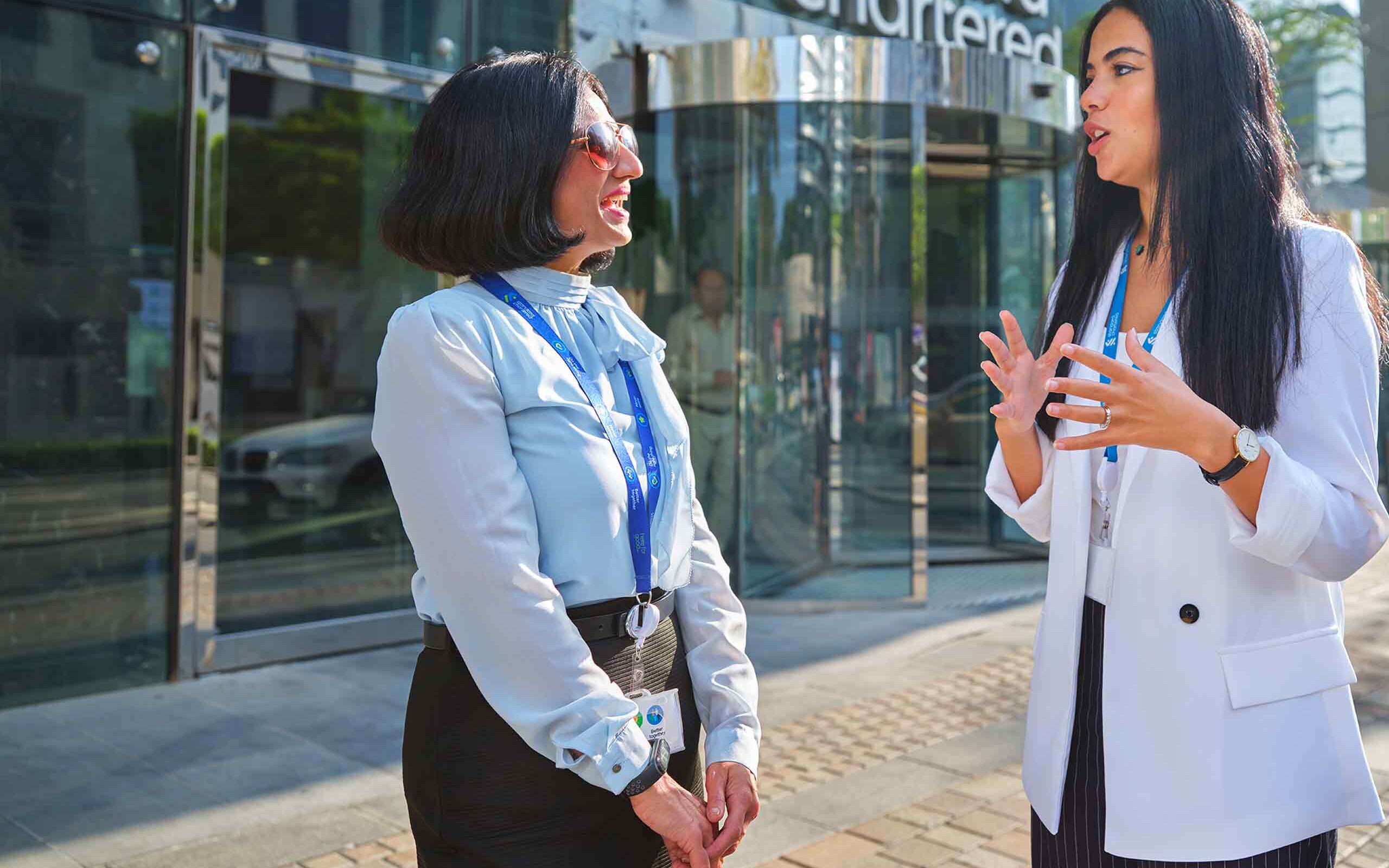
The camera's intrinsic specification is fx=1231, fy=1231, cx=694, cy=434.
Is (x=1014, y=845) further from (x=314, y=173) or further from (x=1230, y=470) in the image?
(x=314, y=173)

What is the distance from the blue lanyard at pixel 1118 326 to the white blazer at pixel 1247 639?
1.5 inches

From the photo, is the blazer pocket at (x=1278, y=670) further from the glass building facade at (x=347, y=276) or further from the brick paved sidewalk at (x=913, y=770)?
the glass building facade at (x=347, y=276)

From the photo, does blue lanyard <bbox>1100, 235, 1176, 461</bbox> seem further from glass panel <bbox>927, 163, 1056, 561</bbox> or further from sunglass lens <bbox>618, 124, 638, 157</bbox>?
glass panel <bbox>927, 163, 1056, 561</bbox>

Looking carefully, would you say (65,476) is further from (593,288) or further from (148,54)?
(593,288)

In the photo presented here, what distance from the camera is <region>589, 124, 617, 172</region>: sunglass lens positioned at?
1850 millimetres

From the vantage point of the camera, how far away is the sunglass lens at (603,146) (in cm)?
185

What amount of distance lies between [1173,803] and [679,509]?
0.81 metres

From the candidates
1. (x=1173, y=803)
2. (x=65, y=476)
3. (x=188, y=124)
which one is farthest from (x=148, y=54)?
(x=1173, y=803)

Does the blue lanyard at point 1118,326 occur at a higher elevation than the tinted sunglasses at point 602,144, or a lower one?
lower

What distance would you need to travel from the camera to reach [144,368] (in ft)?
18.6

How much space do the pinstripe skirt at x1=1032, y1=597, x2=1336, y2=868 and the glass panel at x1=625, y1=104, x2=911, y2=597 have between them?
566 centimetres

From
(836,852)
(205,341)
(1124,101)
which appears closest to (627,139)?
(1124,101)

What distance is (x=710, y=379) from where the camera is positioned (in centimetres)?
756

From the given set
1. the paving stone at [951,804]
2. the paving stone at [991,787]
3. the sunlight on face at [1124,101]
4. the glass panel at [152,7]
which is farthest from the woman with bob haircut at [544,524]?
the glass panel at [152,7]
